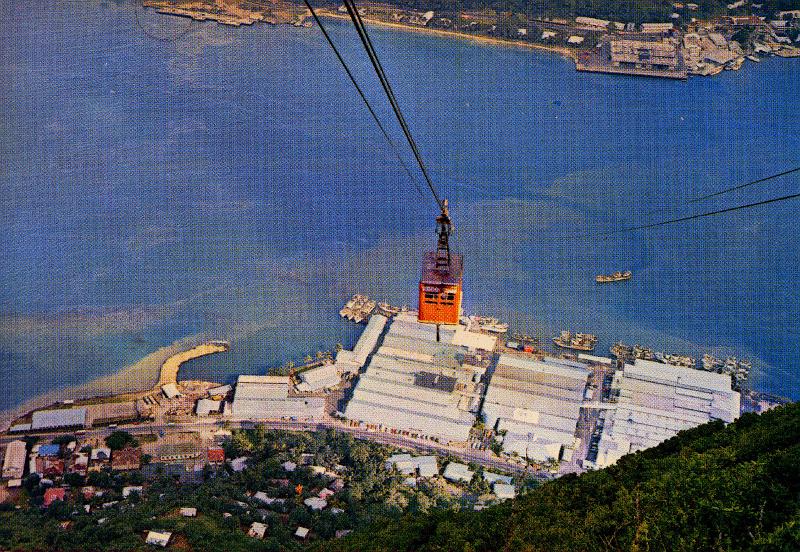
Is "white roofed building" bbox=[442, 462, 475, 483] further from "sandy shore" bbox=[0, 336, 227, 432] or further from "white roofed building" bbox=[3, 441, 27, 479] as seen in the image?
"white roofed building" bbox=[3, 441, 27, 479]

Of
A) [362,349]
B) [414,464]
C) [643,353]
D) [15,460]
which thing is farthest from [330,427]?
[643,353]

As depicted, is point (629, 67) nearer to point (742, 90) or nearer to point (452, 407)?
point (742, 90)

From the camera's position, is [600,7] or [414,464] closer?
[414,464]

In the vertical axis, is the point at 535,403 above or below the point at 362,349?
below

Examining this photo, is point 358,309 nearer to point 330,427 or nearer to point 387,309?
point 387,309

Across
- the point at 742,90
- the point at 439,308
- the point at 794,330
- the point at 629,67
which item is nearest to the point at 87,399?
the point at 439,308

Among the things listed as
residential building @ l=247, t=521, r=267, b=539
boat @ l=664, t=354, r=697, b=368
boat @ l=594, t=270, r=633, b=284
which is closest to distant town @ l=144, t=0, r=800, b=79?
boat @ l=594, t=270, r=633, b=284

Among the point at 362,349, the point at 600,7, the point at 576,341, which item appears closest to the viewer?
the point at 362,349
